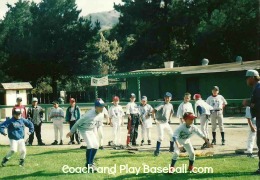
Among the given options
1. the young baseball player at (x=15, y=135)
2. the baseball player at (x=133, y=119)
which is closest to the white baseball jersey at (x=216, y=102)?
the baseball player at (x=133, y=119)

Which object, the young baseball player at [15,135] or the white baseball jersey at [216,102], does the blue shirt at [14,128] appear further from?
the white baseball jersey at [216,102]

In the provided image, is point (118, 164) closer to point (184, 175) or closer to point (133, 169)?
point (133, 169)

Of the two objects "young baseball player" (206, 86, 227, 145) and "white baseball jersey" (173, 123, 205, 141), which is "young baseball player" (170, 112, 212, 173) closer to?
"white baseball jersey" (173, 123, 205, 141)

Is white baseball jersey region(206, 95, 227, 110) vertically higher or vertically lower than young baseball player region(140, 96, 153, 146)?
higher

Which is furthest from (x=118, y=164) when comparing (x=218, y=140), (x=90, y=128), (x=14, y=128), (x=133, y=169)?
(x=218, y=140)

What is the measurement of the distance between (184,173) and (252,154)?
3.51 meters

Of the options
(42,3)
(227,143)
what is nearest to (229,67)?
(227,143)

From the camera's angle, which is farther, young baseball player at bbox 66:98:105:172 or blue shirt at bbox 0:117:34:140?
blue shirt at bbox 0:117:34:140

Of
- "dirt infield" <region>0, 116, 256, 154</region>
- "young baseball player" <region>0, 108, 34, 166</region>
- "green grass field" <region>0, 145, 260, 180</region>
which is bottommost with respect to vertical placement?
"dirt infield" <region>0, 116, 256, 154</region>

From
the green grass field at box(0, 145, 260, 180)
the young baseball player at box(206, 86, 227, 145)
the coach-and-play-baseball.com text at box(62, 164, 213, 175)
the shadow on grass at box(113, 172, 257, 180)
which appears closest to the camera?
the shadow on grass at box(113, 172, 257, 180)

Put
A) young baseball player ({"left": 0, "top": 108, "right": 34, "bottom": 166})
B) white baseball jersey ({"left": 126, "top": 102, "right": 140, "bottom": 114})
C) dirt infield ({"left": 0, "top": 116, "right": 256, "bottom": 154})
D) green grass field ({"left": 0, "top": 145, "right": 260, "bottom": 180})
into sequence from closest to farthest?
green grass field ({"left": 0, "top": 145, "right": 260, "bottom": 180}), young baseball player ({"left": 0, "top": 108, "right": 34, "bottom": 166}), dirt infield ({"left": 0, "top": 116, "right": 256, "bottom": 154}), white baseball jersey ({"left": 126, "top": 102, "right": 140, "bottom": 114})

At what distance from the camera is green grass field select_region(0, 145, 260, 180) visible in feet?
30.9

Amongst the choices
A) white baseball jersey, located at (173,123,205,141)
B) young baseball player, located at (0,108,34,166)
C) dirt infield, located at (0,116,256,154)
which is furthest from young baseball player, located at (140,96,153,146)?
white baseball jersey, located at (173,123,205,141)

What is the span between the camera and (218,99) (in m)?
14.7
